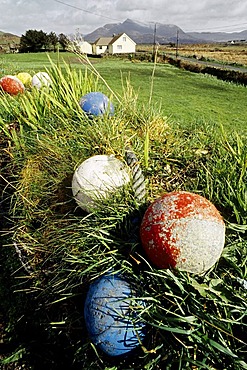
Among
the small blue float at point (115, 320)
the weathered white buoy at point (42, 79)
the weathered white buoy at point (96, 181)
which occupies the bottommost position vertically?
the small blue float at point (115, 320)

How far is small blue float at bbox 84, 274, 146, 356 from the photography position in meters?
2.12

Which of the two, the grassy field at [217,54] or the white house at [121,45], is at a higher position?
the white house at [121,45]

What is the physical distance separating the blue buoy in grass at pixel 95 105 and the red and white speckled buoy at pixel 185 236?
8.02 feet

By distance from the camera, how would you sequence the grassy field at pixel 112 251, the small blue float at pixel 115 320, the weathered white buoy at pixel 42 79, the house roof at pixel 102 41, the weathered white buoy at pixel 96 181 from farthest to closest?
the house roof at pixel 102 41 → the weathered white buoy at pixel 42 79 → the weathered white buoy at pixel 96 181 → the small blue float at pixel 115 320 → the grassy field at pixel 112 251

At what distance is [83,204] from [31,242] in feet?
2.27

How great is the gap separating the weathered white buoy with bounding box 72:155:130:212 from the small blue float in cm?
90

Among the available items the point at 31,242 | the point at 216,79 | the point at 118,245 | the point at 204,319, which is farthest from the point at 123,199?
the point at 216,79

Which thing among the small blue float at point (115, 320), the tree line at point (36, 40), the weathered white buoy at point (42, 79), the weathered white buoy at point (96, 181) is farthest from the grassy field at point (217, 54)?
the small blue float at point (115, 320)

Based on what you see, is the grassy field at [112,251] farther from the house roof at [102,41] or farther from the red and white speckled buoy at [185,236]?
the house roof at [102,41]

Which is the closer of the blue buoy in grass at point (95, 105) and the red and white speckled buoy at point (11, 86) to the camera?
the blue buoy in grass at point (95, 105)

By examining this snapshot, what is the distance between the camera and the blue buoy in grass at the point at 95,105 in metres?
4.55

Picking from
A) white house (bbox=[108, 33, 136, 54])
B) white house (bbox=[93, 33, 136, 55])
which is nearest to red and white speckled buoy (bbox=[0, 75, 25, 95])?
white house (bbox=[93, 33, 136, 55])

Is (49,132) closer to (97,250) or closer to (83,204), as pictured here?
(83,204)

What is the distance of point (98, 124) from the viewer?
405 centimetres
